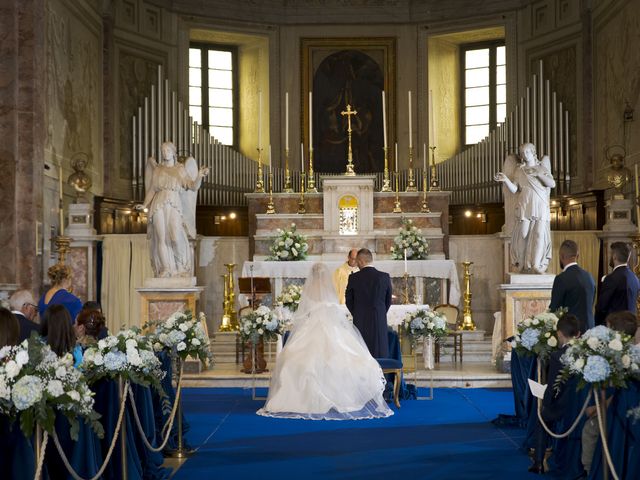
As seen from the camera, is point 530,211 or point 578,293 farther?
point 530,211

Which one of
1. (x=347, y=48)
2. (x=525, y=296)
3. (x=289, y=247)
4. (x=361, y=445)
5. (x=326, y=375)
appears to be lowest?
(x=361, y=445)

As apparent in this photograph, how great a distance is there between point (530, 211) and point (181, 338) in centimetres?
735

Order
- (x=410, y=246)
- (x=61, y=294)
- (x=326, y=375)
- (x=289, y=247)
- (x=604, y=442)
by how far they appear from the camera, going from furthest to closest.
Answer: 1. (x=410, y=246)
2. (x=289, y=247)
3. (x=326, y=375)
4. (x=61, y=294)
5. (x=604, y=442)

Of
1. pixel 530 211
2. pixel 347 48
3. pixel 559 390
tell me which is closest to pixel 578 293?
pixel 559 390

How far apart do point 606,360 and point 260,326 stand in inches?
301

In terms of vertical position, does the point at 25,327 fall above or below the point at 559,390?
above

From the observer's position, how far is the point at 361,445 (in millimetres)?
9430

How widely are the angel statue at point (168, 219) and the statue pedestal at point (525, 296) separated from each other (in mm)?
4929

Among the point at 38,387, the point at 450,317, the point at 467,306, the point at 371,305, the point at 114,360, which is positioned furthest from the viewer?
the point at 467,306

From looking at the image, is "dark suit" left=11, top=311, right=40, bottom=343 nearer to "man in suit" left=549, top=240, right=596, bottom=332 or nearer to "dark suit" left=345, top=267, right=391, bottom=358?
"man in suit" left=549, top=240, right=596, bottom=332

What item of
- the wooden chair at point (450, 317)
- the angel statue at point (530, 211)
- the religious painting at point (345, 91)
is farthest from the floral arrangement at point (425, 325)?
the religious painting at point (345, 91)

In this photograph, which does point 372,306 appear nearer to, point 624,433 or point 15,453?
point 624,433

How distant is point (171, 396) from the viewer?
988cm

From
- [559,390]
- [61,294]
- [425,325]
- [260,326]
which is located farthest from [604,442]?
[260,326]
